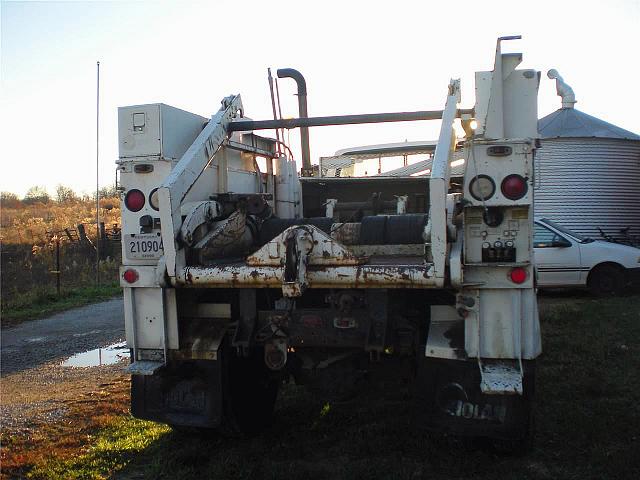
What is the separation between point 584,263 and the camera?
11.8 metres

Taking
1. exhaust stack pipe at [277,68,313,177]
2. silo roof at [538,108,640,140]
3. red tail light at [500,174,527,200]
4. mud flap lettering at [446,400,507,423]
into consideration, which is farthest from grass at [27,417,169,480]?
silo roof at [538,108,640,140]

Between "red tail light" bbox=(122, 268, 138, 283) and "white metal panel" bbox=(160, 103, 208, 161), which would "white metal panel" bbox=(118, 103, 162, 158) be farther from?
"red tail light" bbox=(122, 268, 138, 283)

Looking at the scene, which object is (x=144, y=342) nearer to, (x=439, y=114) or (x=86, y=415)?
(x=86, y=415)

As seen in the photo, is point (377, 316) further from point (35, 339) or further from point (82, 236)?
point (82, 236)

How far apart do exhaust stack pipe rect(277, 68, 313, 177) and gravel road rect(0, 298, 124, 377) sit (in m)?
3.89

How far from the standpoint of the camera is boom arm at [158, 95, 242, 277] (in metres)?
3.99

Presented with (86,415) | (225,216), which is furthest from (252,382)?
(86,415)

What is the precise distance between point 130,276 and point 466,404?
2.26 m

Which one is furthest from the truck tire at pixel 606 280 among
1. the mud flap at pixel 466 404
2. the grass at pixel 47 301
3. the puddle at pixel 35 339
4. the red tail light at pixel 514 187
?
the grass at pixel 47 301

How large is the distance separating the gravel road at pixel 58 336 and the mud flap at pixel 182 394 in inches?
146

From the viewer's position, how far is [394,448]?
4.34 m

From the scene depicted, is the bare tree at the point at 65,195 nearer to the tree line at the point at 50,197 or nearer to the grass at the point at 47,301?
the tree line at the point at 50,197

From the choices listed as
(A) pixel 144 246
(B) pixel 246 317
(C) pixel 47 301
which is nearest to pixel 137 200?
(A) pixel 144 246

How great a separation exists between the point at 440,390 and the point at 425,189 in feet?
8.65
